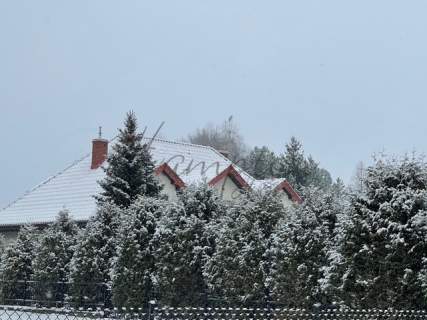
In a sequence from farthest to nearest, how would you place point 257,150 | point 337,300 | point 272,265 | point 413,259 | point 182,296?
point 257,150 → point 182,296 → point 272,265 → point 337,300 → point 413,259

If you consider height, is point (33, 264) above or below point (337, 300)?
above

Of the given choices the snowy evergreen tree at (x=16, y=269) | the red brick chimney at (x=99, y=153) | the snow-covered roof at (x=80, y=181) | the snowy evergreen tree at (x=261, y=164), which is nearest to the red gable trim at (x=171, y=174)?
the snow-covered roof at (x=80, y=181)

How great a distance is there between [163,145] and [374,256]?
23466mm

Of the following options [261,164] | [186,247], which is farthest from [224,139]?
[186,247]

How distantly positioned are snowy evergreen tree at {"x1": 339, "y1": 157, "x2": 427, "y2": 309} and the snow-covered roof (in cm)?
1916

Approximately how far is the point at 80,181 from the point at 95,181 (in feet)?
4.76

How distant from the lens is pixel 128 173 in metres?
25.1

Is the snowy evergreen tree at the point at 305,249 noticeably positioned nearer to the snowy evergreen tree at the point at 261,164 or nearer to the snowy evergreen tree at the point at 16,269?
the snowy evergreen tree at the point at 16,269

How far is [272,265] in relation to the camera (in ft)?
44.4

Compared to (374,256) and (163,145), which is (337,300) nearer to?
(374,256)

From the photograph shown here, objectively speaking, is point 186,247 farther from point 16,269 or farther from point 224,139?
point 224,139

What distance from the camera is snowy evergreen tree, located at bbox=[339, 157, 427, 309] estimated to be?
10.5 meters

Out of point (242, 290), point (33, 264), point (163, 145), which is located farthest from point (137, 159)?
point (242, 290)

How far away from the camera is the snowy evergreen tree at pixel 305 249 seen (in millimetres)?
12758
